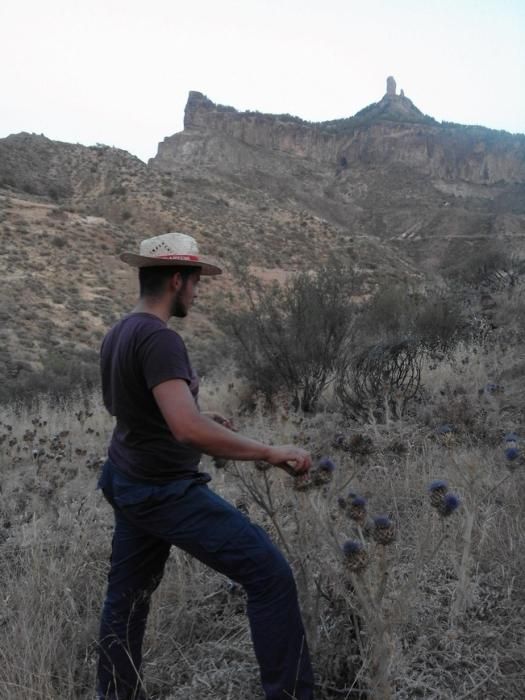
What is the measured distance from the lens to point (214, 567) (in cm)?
211

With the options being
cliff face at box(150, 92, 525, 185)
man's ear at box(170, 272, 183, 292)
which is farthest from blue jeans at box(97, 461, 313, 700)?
cliff face at box(150, 92, 525, 185)

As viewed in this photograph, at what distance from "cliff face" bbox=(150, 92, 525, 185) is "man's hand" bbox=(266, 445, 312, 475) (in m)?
96.3

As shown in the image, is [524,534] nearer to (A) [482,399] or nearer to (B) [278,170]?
(A) [482,399]

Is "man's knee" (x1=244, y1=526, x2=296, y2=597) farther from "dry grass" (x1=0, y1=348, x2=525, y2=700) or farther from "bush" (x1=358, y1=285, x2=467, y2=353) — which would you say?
"bush" (x1=358, y1=285, x2=467, y2=353)

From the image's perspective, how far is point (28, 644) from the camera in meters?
2.38

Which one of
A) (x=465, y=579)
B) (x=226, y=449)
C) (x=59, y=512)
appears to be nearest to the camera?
(x=226, y=449)

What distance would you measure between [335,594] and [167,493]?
1047 mm

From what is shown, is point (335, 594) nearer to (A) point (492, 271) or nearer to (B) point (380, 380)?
(B) point (380, 380)

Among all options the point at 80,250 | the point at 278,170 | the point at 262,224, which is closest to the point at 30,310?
the point at 80,250

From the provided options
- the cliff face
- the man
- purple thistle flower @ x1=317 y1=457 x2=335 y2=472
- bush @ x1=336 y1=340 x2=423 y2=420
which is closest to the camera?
the man

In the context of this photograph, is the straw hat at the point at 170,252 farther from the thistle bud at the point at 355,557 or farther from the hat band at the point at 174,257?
the thistle bud at the point at 355,557

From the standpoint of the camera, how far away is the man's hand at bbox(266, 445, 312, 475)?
2.04 metres

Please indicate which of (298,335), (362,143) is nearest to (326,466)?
(298,335)

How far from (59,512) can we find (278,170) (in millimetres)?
88755
